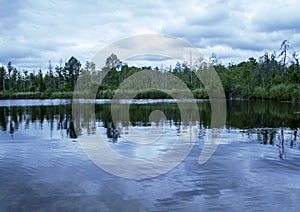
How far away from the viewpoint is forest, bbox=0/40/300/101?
1960 inches

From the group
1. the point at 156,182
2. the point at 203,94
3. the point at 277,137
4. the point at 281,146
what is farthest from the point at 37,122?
the point at 203,94

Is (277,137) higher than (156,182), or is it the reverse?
(277,137)

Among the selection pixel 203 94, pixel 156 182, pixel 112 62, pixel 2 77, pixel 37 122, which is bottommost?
pixel 156 182

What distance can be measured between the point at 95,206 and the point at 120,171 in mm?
2269

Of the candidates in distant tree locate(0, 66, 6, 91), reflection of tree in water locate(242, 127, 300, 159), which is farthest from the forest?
reflection of tree in water locate(242, 127, 300, 159)

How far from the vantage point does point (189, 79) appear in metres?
79.1

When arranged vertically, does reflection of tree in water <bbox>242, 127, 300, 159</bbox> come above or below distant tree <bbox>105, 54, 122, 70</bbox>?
below

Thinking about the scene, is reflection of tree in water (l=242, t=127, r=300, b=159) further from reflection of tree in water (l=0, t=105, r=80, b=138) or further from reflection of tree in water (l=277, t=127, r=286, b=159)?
reflection of tree in water (l=0, t=105, r=80, b=138)

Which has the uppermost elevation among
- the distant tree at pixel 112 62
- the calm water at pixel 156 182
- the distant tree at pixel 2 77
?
the distant tree at pixel 112 62

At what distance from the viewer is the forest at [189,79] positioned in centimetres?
4978

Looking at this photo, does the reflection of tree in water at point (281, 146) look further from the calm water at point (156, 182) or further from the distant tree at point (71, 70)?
the distant tree at point (71, 70)

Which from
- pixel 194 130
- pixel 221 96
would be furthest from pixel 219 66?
pixel 194 130

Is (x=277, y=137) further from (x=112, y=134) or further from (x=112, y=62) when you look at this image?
(x=112, y=62)

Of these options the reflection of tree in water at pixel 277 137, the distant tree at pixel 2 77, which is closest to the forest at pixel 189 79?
the distant tree at pixel 2 77
